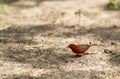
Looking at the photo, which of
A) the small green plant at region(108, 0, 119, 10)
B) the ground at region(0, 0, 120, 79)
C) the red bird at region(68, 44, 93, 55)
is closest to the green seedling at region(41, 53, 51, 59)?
the ground at region(0, 0, 120, 79)

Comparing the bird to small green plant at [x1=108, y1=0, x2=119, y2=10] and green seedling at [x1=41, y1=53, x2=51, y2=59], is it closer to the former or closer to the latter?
green seedling at [x1=41, y1=53, x2=51, y2=59]

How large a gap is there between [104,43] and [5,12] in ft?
6.74

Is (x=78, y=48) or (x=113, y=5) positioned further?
(x=113, y=5)

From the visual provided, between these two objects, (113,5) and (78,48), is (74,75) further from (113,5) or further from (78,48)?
(113,5)

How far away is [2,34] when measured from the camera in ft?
14.4

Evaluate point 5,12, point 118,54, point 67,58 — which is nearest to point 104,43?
point 118,54

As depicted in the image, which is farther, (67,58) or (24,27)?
(24,27)

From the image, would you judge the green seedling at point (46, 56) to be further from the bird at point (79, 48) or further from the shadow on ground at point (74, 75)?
the shadow on ground at point (74, 75)

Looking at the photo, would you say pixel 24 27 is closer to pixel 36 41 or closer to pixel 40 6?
pixel 36 41

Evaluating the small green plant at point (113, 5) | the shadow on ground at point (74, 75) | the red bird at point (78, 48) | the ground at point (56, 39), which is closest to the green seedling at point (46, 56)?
the ground at point (56, 39)

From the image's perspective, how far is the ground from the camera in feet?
10.5

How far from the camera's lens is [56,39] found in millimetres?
4207

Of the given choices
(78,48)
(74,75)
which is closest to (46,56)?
(78,48)

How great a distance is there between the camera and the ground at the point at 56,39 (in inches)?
126
